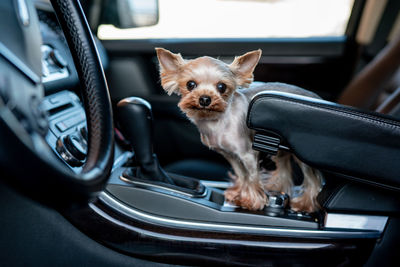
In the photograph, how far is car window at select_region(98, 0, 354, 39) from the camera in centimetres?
128

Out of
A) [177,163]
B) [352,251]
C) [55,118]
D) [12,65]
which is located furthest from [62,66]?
[352,251]

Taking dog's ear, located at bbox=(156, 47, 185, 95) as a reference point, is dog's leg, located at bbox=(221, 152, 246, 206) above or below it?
below

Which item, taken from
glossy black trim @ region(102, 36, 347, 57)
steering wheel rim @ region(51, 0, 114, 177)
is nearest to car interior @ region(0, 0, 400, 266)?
steering wheel rim @ region(51, 0, 114, 177)

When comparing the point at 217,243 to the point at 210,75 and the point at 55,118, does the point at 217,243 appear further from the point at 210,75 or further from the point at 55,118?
the point at 55,118

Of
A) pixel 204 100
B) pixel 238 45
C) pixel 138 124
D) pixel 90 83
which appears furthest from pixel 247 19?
pixel 90 83

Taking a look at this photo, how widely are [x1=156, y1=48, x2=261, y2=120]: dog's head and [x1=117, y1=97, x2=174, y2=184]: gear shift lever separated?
0.26 m

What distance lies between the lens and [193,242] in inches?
38.8

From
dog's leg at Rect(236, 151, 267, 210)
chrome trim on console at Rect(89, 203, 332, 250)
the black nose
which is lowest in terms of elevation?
chrome trim on console at Rect(89, 203, 332, 250)

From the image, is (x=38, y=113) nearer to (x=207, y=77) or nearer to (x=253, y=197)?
(x=207, y=77)

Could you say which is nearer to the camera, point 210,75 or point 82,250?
point 210,75

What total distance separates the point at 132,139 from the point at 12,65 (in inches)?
19.0

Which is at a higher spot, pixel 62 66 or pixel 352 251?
pixel 62 66

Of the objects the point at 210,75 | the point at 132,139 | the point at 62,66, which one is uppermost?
the point at 210,75

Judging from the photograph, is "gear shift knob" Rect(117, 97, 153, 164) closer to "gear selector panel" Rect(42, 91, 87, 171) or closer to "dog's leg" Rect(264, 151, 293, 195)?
"gear selector panel" Rect(42, 91, 87, 171)
